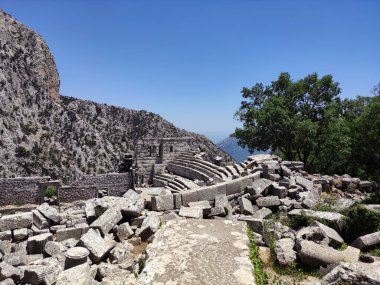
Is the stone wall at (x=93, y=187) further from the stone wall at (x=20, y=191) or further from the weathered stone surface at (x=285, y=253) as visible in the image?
the weathered stone surface at (x=285, y=253)

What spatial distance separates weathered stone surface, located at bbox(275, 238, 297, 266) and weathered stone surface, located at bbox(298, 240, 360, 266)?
176 millimetres

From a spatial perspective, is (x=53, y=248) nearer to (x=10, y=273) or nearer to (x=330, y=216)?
(x=10, y=273)

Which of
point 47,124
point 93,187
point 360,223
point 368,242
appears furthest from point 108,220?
point 47,124

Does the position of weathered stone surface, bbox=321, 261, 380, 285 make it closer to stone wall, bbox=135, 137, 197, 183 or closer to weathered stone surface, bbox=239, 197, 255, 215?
weathered stone surface, bbox=239, 197, 255, 215

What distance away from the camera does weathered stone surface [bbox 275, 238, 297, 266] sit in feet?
18.7

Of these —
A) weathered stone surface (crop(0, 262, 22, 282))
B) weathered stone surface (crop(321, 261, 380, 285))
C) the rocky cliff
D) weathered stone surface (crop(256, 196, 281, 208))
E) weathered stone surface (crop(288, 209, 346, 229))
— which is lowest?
weathered stone surface (crop(0, 262, 22, 282))

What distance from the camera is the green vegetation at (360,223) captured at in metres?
7.19

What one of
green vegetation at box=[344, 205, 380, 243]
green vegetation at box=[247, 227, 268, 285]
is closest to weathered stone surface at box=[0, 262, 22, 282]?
green vegetation at box=[247, 227, 268, 285]

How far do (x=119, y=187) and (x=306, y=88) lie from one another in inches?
676

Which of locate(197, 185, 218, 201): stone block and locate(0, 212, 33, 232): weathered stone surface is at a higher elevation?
locate(197, 185, 218, 201): stone block

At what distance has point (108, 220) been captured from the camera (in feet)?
24.6

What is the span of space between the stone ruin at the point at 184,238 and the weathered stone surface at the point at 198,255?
0.01 meters

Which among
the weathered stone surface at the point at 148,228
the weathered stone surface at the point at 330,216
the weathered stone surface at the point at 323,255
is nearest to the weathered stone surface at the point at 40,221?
the weathered stone surface at the point at 148,228

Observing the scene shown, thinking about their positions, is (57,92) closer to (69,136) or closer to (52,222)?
(69,136)
